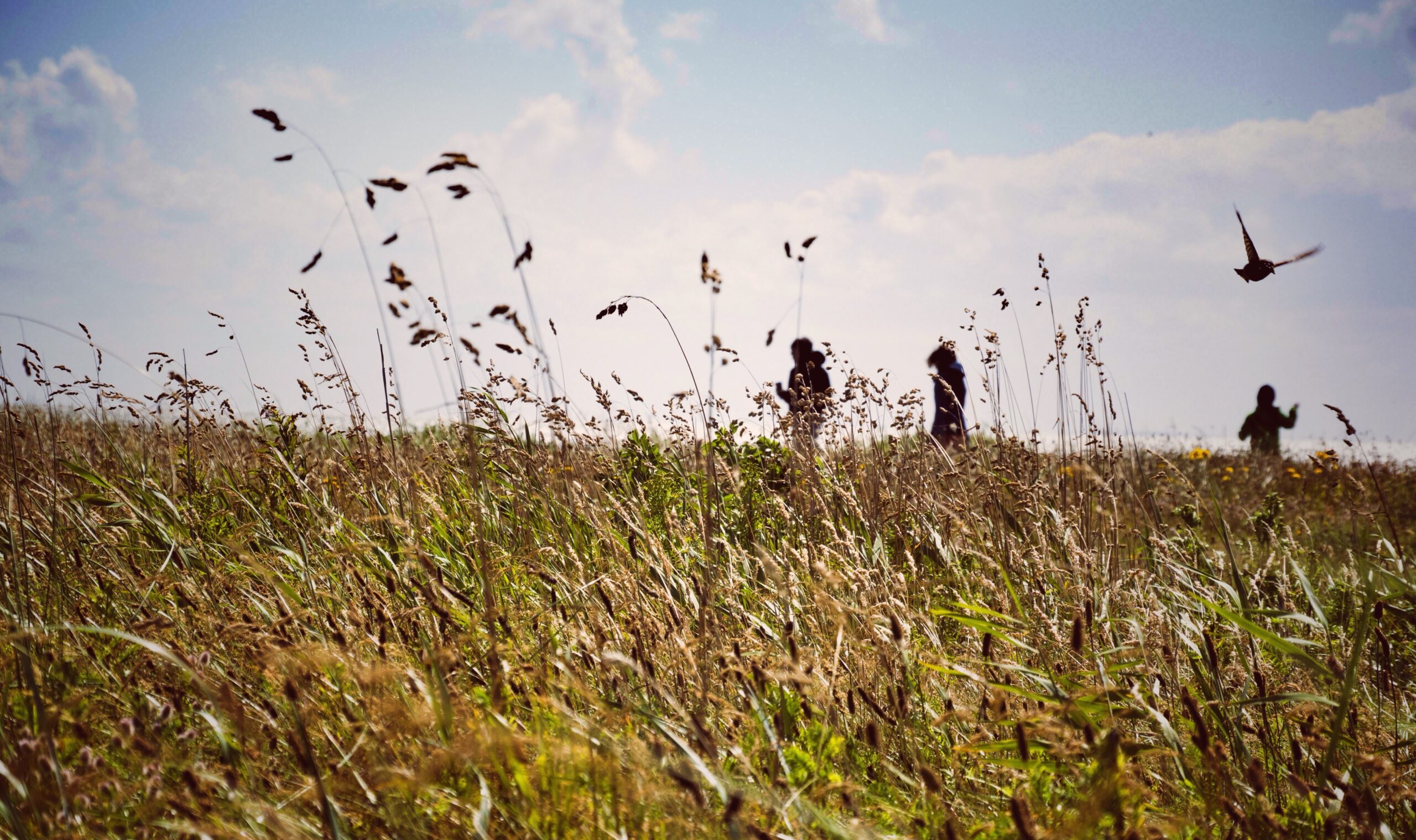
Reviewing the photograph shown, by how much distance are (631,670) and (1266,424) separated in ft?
39.1

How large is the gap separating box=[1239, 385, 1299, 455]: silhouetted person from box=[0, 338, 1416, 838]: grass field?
836cm

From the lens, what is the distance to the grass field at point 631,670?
1.21m

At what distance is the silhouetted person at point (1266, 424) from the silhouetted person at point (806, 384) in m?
6.84

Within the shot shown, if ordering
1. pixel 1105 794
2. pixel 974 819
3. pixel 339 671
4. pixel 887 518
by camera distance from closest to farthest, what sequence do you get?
pixel 1105 794
pixel 974 819
pixel 339 671
pixel 887 518

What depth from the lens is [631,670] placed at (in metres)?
1.54

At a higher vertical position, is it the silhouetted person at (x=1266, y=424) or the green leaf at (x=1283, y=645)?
the silhouetted person at (x=1266, y=424)

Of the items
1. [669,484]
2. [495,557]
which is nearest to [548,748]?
[495,557]

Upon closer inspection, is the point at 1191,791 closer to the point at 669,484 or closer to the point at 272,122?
the point at 669,484

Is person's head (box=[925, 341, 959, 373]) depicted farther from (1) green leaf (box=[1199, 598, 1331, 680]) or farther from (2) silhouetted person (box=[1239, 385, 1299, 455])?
(2) silhouetted person (box=[1239, 385, 1299, 455])

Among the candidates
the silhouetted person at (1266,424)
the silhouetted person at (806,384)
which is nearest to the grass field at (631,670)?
the silhouetted person at (806,384)

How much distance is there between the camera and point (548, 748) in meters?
1.26

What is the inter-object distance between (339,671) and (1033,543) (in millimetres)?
2760

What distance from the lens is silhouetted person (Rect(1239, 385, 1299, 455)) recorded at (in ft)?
32.1

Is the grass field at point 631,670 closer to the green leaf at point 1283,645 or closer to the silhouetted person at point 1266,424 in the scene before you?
the green leaf at point 1283,645
